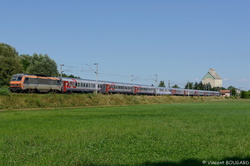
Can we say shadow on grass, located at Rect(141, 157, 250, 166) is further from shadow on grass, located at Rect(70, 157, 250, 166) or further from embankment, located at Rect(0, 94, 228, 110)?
embankment, located at Rect(0, 94, 228, 110)

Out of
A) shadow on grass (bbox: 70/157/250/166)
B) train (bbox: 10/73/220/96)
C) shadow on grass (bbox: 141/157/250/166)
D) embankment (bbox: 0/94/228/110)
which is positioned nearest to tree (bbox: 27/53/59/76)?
train (bbox: 10/73/220/96)

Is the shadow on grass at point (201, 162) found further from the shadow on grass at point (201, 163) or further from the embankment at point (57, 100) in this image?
the embankment at point (57, 100)

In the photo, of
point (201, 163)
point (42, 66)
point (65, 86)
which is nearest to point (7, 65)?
point (42, 66)

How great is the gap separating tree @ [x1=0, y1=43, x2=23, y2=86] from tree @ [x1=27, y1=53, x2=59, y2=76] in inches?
386

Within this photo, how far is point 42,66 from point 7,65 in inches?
583

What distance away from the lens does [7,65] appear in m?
73.5

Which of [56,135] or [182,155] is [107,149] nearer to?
[182,155]

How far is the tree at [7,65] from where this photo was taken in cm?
7298

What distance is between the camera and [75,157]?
10.9 metres

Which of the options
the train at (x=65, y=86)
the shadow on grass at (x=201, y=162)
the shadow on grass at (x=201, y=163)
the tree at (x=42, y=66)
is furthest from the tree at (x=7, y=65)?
the shadow on grass at (x=201, y=162)

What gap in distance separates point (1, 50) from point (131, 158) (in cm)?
7345

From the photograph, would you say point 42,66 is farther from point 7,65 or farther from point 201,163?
point 201,163

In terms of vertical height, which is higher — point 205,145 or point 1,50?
point 1,50

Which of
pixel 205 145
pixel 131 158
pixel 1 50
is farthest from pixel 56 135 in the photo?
pixel 1 50
